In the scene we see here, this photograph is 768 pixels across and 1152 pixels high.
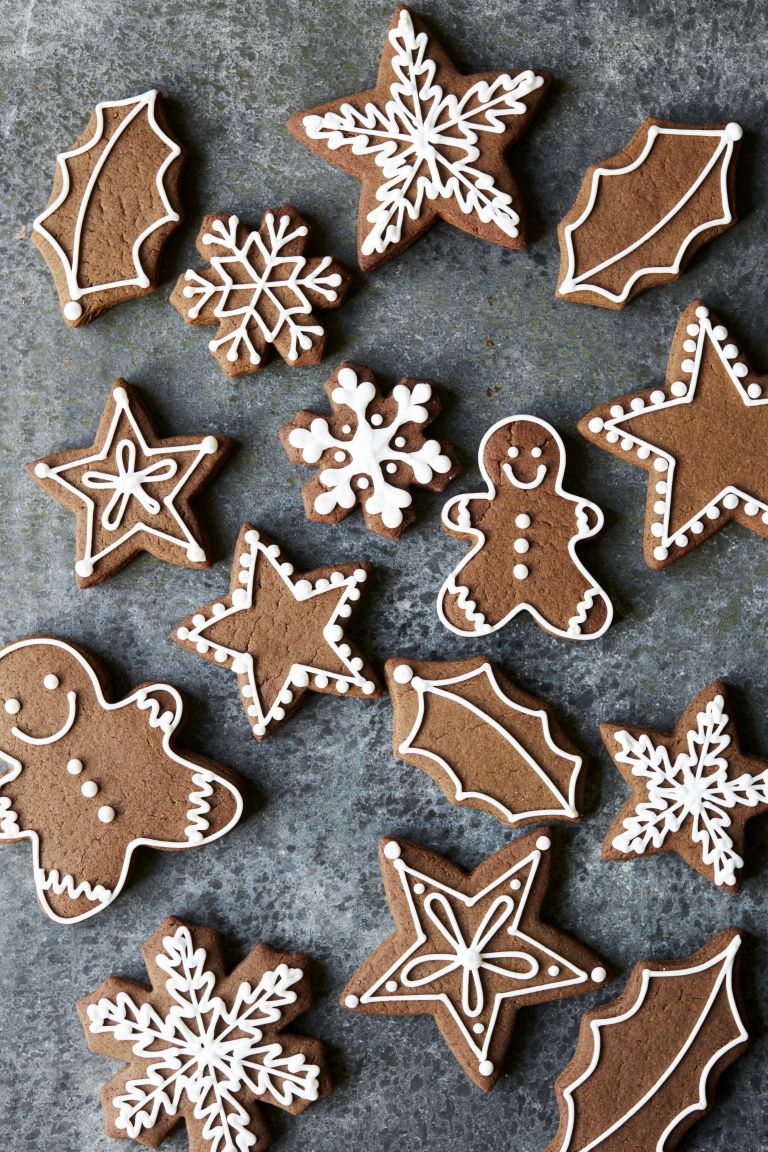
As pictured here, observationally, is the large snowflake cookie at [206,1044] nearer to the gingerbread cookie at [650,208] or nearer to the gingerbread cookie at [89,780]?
the gingerbread cookie at [89,780]

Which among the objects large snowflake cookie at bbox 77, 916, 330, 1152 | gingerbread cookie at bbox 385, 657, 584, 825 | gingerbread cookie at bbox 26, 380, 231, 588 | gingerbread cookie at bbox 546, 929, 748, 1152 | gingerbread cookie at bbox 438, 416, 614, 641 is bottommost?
large snowflake cookie at bbox 77, 916, 330, 1152

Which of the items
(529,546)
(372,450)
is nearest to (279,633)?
(372,450)

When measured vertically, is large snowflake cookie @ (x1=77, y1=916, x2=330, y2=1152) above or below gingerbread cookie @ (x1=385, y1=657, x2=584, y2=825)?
below

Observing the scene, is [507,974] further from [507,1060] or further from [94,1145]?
[94,1145]

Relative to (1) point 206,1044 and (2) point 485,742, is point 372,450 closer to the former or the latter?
(2) point 485,742

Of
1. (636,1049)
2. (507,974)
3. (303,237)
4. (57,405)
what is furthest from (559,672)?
(57,405)

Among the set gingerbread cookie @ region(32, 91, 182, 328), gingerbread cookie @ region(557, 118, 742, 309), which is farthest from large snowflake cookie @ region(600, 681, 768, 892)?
gingerbread cookie @ region(32, 91, 182, 328)

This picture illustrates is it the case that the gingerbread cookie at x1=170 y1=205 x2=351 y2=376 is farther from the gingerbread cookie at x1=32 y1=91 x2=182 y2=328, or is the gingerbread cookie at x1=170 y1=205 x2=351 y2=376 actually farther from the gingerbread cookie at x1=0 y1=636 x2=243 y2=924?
the gingerbread cookie at x1=0 y1=636 x2=243 y2=924
